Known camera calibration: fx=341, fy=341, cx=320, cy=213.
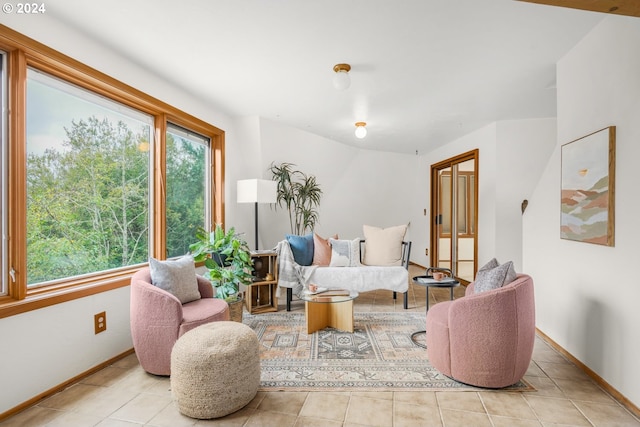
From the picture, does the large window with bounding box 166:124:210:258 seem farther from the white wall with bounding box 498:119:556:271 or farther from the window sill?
the white wall with bounding box 498:119:556:271

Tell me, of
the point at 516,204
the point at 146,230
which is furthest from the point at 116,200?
the point at 516,204

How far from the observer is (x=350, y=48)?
2.61 m

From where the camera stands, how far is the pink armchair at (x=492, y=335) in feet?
6.96

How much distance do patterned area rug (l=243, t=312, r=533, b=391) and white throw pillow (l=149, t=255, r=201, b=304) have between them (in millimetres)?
765

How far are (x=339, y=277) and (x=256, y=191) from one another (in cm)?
140

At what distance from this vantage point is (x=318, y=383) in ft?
7.54

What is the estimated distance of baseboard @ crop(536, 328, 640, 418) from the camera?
77.7 inches

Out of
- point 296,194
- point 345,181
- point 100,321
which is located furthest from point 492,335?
point 345,181

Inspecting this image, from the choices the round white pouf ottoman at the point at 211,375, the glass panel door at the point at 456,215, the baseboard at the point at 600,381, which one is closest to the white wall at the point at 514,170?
the glass panel door at the point at 456,215

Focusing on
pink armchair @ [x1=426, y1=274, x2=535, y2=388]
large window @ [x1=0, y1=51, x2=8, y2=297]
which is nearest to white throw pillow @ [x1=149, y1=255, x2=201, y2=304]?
large window @ [x1=0, y1=51, x2=8, y2=297]

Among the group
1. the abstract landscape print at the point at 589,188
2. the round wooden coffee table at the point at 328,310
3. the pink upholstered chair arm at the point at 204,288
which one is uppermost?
the abstract landscape print at the point at 589,188

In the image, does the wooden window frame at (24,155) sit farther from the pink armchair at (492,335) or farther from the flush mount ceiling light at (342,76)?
the pink armchair at (492,335)

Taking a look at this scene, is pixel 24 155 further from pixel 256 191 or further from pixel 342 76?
pixel 342 76

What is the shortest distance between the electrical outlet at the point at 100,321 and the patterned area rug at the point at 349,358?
121cm
